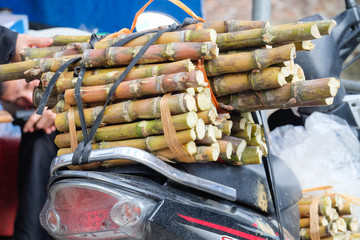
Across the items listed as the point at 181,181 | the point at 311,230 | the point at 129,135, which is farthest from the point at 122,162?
the point at 311,230

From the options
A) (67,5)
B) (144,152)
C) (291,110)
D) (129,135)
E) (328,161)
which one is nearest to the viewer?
(144,152)

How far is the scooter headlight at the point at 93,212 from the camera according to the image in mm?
1442

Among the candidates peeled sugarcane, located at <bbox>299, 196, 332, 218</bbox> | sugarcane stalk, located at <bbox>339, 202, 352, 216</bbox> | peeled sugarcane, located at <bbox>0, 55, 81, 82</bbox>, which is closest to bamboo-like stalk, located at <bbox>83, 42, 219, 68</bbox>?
peeled sugarcane, located at <bbox>0, 55, 81, 82</bbox>

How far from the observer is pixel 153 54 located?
161 cm

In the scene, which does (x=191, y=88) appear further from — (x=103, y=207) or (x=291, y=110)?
(x=291, y=110)

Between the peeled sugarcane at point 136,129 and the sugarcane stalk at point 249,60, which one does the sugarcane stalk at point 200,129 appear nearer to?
the peeled sugarcane at point 136,129

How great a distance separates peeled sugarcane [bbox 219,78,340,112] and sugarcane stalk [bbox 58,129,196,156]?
0.29m

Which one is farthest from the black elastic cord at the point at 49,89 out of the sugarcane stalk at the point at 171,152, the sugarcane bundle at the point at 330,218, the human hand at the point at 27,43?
the sugarcane bundle at the point at 330,218

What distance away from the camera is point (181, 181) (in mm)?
1511

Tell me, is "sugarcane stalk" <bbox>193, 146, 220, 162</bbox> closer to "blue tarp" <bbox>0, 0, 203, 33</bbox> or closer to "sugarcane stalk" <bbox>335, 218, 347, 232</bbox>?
"sugarcane stalk" <bbox>335, 218, 347, 232</bbox>

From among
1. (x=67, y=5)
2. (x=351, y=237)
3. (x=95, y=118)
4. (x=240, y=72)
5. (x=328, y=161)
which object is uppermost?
(x=67, y=5)

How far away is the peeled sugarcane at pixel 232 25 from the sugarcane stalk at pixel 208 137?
1.21ft

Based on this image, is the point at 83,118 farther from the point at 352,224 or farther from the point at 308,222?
the point at 352,224

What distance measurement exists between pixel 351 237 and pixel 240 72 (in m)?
1.09
